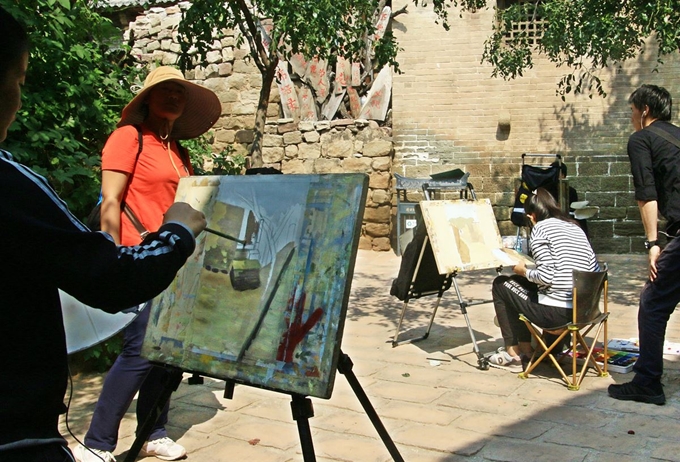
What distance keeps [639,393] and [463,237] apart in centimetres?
178

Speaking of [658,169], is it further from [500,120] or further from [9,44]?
[500,120]

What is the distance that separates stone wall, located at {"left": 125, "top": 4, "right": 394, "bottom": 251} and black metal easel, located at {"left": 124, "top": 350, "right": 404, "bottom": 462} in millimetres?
8675

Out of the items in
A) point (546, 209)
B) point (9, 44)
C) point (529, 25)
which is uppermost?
point (529, 25)

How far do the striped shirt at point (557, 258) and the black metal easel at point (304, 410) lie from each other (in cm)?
240

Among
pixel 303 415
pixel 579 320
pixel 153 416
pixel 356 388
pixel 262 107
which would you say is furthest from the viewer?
pixel 262 107

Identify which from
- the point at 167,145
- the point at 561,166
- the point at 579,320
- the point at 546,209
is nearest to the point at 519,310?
the point at 579,320

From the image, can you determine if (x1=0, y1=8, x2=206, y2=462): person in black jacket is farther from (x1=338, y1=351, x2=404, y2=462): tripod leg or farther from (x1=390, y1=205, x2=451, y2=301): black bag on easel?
(x1=390, y1=205, x2=451, y2=301): black bag on easel

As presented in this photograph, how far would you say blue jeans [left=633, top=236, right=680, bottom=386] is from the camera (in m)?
4.31

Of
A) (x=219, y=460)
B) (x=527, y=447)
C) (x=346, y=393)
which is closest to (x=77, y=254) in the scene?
(x=219, y=460)

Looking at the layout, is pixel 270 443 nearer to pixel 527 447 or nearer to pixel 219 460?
pixel 219 460

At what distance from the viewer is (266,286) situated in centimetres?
277

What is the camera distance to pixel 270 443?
13.0 ft

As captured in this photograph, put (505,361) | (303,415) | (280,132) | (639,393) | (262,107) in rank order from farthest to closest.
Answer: (280,132) → (262,107) → (505,361) → (639,393) → (303,415)

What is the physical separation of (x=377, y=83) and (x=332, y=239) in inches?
373
